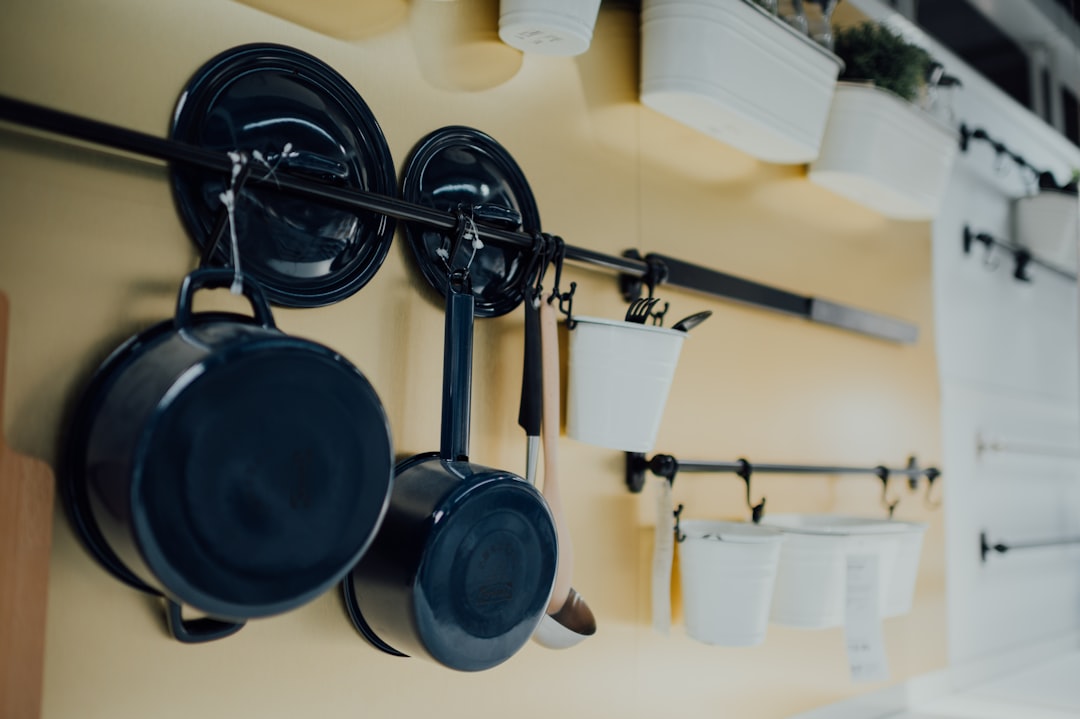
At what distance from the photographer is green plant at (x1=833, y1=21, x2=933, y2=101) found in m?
1.43

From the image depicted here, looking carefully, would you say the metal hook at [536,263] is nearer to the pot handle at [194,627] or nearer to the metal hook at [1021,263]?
the pot handle at [194,627]

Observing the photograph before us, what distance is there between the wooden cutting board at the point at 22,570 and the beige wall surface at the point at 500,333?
43 millimetres

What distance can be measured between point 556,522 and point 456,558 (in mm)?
197

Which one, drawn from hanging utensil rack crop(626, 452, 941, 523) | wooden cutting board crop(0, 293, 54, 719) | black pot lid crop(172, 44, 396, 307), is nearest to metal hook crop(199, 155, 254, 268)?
black pot lid crop(172, 44, 396, 307)

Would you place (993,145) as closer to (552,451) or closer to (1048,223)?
(1048,223)

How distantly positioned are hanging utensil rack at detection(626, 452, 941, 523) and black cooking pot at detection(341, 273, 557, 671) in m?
0.30

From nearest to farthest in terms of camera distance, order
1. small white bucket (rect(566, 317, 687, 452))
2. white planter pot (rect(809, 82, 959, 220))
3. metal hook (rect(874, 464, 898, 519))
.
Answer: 1. small white bucket (rect(566, 317, 687, 452))
2. white planter pot (rect(809, 82, 959, 220))
3. metal hook (rect(874, 464, 898, 519))

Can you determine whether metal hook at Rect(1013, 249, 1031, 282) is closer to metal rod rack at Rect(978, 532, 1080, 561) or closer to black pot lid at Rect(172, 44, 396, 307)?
metal rod rack at Rect(978, 532, 1080, 561)

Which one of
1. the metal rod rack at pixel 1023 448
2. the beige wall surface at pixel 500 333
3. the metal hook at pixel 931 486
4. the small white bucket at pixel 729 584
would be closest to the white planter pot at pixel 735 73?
the beige wall surface at pixel 500 333

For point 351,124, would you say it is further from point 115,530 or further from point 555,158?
point 115,530

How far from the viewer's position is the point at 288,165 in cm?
76

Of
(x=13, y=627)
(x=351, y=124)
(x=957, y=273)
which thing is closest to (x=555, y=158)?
(x=351, y=124)

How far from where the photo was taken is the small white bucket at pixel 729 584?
3.45 feet

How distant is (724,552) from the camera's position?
1049mm
